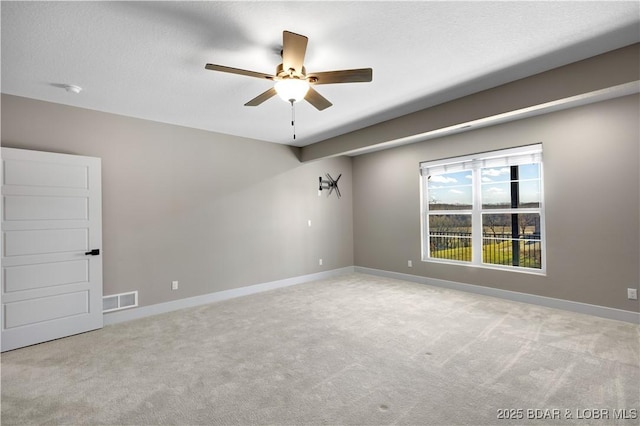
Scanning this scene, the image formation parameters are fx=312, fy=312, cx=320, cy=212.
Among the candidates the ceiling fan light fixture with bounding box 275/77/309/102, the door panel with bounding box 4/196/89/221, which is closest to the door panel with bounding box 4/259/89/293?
the door panel with bounding box 4/196/89/221

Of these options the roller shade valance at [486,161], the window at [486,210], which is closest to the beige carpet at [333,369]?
the window at [486,210]

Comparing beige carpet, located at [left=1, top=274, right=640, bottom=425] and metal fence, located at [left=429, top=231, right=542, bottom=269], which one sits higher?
metal fence, located at [left=429, top=231, right=542, bottom=269]

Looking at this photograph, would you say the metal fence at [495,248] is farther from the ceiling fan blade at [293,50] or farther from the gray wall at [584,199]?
the ceiling fan blade at [293,50]

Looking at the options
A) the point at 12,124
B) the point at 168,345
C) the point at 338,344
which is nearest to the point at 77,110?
the point at 12,124

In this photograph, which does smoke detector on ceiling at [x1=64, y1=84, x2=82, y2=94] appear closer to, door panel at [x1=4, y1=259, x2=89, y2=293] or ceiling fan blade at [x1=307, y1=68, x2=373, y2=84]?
door panel at [x1=4, y1=259, x2=89, y2=293]

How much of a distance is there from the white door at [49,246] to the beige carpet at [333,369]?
237mm

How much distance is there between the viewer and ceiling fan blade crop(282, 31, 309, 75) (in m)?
1.97

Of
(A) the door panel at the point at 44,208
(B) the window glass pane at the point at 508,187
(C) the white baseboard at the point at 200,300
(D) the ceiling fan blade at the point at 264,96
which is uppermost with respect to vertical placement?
(D) the ceiling fan blade at the point at 264,96

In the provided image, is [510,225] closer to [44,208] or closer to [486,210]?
[486,210]

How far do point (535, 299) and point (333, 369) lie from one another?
3311 mm

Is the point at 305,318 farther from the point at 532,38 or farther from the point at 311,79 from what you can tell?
the point at 532,38

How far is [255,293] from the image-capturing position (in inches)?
204

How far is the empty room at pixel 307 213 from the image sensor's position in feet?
7.08

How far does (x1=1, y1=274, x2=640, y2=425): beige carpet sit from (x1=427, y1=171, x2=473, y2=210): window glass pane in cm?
186
